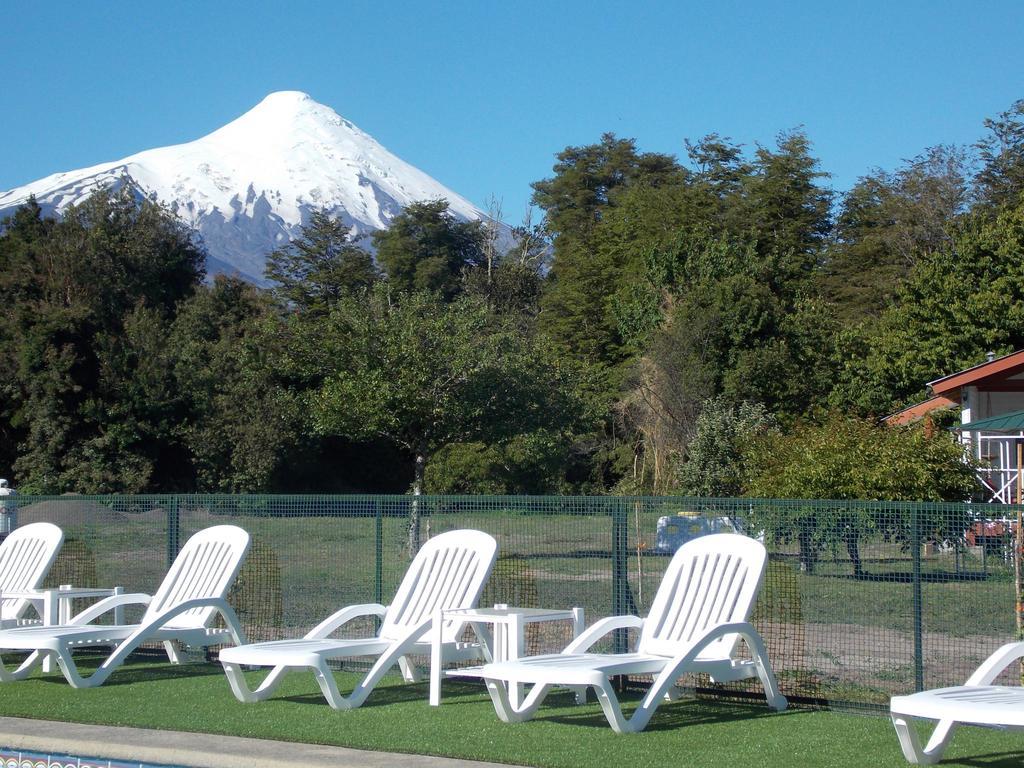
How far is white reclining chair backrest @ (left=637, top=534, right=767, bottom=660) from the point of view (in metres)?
7.79

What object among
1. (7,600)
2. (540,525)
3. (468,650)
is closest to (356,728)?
(468,650)

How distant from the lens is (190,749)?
6.84m

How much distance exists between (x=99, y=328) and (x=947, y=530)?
40256mm

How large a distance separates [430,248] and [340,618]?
56.3 meters

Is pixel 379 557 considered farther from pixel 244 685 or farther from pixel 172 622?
pixel 244 685

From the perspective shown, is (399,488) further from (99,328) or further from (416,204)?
(416,204)

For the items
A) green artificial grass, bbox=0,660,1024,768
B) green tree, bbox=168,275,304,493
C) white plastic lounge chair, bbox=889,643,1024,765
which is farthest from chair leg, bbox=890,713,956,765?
green tree, bbox=168,275,304,493

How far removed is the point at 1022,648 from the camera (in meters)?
6.48

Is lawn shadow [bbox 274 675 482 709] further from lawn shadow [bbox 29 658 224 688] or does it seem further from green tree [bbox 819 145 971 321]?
green tree [bbox 819 145 971 321]

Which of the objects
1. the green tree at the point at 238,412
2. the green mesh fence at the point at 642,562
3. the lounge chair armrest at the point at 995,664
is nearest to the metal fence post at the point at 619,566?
the green mesh fence at the point at 642,562

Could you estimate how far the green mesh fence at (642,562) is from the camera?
784 centimetres

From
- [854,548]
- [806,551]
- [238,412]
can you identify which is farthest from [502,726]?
[238,412]

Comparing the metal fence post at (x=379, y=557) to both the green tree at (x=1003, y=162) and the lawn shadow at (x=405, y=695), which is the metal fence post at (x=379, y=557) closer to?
the lawn shadow at (x=405, y=695)

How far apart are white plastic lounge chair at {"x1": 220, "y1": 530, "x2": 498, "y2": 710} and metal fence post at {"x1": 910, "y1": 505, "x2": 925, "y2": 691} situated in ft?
9.76
